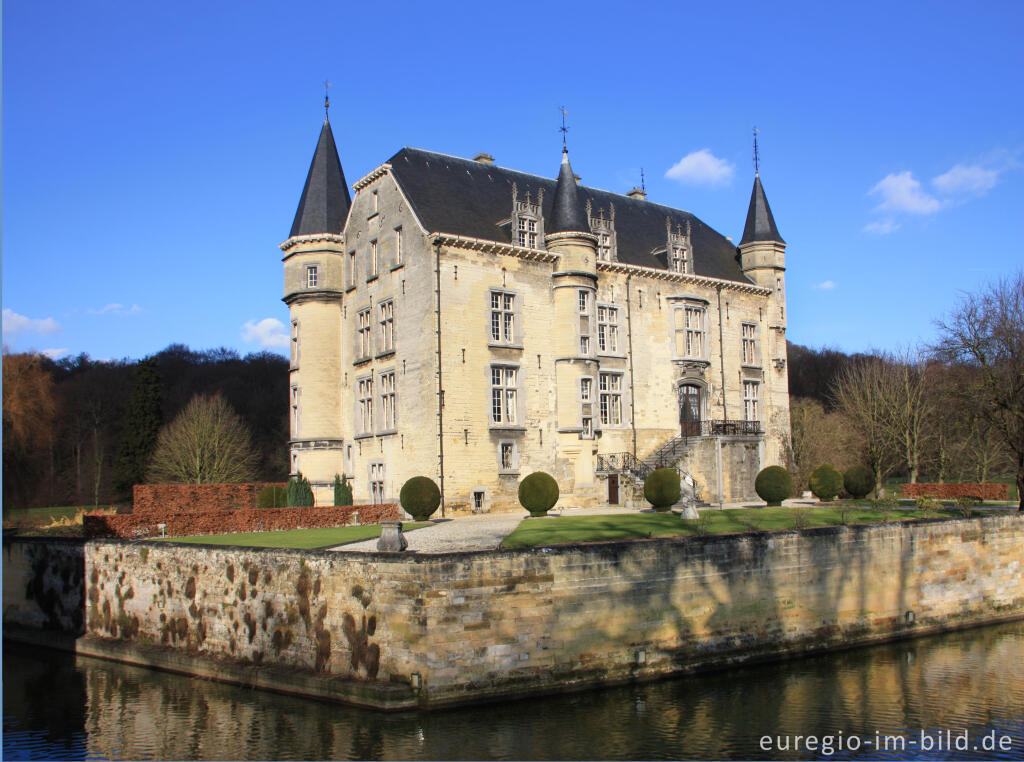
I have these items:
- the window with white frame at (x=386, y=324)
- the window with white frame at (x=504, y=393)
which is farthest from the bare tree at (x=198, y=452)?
the window with white frame at (x=504, y=393)

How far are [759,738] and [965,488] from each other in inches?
1081

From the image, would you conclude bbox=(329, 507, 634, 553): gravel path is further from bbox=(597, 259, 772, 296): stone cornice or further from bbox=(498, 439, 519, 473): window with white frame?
bbox=(597, 259, 772, 296): stone cornice

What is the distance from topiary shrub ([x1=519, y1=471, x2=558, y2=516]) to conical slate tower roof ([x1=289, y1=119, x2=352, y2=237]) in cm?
1486

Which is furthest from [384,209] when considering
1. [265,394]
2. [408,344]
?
[265,394]

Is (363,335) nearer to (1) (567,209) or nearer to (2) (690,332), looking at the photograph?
(1) (567,209)

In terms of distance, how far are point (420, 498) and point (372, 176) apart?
13.7 m

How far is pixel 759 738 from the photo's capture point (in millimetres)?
13172

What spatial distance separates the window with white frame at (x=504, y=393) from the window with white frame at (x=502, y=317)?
1.13m

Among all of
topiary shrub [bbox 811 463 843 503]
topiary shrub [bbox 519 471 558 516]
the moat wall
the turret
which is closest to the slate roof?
the turret

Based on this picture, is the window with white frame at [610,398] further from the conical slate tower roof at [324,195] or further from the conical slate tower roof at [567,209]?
the conical slate tower roof at [324,195]

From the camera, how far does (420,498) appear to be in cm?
2725

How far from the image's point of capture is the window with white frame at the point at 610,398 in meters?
34.8

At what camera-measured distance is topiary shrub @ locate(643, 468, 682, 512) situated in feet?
92.2

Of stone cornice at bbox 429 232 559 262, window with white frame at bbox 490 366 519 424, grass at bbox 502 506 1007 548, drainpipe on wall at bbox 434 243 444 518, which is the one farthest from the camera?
window with white frame at bbox 490 366 519 424
